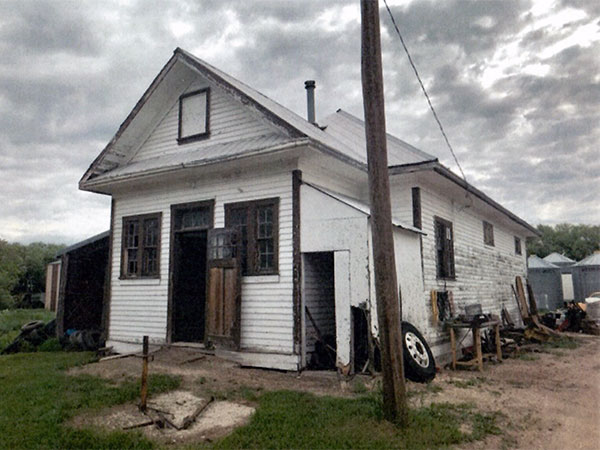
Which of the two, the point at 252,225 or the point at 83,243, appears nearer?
the point at 252,225

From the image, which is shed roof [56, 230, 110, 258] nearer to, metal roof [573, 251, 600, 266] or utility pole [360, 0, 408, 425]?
utility pole [360, 0, 408, 425]

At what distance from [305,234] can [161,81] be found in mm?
5405

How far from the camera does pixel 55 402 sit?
6.43 metres

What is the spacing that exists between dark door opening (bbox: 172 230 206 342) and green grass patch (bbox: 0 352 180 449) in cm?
233

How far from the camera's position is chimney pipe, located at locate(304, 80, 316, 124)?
44.4 ft

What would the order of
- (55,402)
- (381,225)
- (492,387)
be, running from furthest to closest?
(492,387) → (55,402) → (381,225)

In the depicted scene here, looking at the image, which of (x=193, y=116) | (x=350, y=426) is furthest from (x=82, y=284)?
(x=350, y=426)

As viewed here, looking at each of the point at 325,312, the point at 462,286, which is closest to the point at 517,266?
the point at 462,286

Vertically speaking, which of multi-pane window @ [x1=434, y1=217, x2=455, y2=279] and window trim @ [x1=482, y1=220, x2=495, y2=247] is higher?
window trim @ [x1=482, y1=220, x2=495, y2=247]

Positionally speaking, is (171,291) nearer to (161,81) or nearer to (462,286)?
(161,81)

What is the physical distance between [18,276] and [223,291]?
37360 millimetres

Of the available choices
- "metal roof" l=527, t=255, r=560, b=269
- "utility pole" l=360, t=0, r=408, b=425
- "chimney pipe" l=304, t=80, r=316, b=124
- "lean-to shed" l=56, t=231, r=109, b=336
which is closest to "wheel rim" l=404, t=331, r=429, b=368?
"utility pole" l=360, t=0, r=408, b=425

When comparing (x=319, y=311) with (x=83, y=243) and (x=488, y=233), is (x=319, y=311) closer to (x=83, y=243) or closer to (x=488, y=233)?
(x=83, y=243)

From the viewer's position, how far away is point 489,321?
34.9 ft
